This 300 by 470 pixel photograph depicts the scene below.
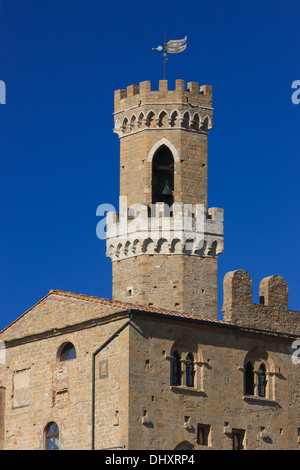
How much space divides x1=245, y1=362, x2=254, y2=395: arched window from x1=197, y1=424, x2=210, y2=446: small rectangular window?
2.75 m

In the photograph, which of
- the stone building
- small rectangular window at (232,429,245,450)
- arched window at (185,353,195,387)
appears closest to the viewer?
the stone building

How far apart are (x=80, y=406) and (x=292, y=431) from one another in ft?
29.2

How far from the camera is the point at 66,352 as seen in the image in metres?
60.9

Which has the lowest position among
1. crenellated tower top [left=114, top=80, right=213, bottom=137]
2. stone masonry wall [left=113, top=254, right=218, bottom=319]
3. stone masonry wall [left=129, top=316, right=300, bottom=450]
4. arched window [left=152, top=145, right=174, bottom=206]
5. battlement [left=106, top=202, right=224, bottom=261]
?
stone masonry wall [left=129, top=316, right=300, bottom=450]

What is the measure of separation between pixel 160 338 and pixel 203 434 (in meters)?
4.07

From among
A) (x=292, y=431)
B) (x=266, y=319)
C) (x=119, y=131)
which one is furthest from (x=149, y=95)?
(x=292, y=431)

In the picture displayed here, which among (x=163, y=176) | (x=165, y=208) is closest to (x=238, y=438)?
(x=165, y=208)

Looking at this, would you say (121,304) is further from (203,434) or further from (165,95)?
(165,95)

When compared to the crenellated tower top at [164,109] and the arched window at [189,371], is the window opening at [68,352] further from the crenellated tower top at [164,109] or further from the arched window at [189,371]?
the crenellated tower top at [164,109]

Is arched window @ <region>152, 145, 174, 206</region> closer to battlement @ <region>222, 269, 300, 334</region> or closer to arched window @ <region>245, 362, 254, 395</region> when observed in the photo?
battlement @ <region>222, 269, 300, 334</region>

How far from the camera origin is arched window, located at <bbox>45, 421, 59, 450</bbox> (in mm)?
60125

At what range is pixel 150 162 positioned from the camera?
2751 inches

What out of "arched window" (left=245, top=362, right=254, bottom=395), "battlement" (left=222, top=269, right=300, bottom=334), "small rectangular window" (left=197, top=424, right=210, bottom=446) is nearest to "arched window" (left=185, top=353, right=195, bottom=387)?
"small rectangular window" (left=197, top=424, right=210, bottom=446)

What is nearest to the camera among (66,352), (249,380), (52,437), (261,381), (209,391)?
(209,391)
